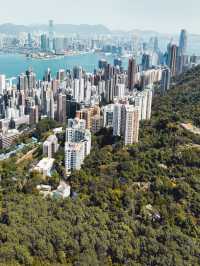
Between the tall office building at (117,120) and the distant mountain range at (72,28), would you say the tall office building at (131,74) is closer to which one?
the tall office building at (117,120)

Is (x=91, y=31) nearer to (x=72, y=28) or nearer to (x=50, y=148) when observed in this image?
(x=72, y=28)

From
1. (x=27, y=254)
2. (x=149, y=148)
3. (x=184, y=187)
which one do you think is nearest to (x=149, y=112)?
(x=149, y=148)

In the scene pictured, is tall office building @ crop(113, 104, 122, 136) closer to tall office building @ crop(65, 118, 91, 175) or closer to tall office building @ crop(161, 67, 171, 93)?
tall office building @ crop(65, 118, 91, 175)

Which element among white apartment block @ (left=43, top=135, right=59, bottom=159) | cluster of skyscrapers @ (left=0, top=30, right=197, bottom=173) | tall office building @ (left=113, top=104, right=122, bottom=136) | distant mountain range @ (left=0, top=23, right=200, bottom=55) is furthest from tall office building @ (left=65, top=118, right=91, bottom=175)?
distant mountain range @ (left=0, top=23, right=200, bottom=55)

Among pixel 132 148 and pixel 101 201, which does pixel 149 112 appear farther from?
pixel 101 201

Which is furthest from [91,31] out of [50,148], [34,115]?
[50,148]

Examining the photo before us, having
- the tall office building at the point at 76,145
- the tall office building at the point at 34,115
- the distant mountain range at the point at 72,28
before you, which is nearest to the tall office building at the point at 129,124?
the tall office building at the point at 76,145
